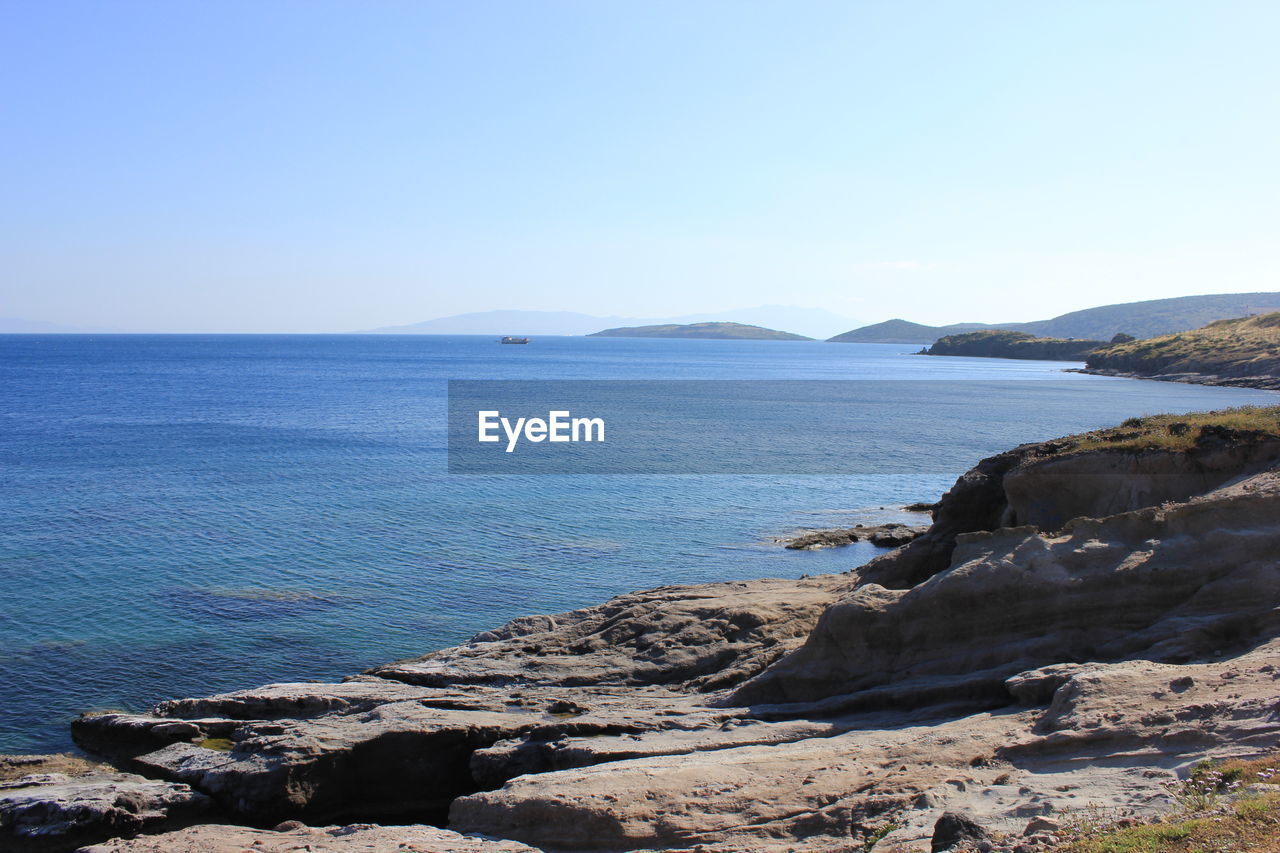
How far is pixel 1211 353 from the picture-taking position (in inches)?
5620

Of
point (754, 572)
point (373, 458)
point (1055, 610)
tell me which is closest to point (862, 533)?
point (754, 572)

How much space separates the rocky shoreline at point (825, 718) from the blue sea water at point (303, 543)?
4032mm

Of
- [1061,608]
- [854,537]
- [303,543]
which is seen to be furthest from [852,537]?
[1061,608]

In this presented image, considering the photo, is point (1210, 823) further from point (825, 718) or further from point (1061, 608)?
point (825, 718)

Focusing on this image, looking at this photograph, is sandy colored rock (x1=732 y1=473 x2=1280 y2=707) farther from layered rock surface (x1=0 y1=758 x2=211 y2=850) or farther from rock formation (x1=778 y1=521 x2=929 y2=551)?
rock formation (x1=778 y1=521 x2=929 y2=551)

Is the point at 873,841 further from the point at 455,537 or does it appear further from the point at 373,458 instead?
the point at 373,458

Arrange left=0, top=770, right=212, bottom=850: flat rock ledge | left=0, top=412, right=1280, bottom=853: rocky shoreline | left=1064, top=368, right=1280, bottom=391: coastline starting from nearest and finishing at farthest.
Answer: left=0, top=412, right=1280, bottom=853: rocky shoreline → left=0, top=770, right=212, bottom=850: flat rock ledge → left=1064, top=368, right=1280, bottom=391: coastline

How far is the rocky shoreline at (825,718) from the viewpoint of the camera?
13742 mm

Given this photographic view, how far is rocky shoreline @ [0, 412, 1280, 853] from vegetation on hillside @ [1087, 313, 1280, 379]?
122116mm

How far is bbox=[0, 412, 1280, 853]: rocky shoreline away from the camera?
1374cm

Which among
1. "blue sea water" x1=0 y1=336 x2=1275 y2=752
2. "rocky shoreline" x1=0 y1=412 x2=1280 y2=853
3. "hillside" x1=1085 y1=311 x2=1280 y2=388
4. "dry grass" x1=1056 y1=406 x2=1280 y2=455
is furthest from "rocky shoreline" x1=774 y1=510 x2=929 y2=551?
"hillside" x1=1085 y1=311 x2=1280 y2=388

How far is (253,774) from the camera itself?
1759 centimetres

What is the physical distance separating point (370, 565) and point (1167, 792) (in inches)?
1150

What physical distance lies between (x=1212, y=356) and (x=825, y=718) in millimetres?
147972
